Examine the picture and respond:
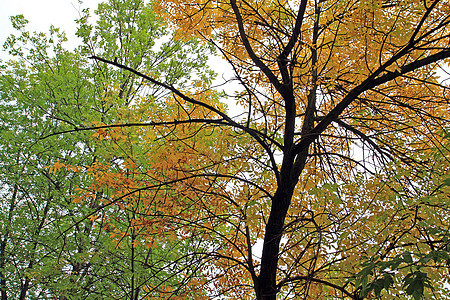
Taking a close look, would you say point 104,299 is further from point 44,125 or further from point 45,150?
point 44,125

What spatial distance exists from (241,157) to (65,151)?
6.19 meters

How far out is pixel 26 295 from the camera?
707 centimetres

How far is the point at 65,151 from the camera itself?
7.70 m

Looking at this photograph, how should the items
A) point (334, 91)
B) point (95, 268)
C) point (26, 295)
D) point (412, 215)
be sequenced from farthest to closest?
point (26, 295), point (95, 268), point (334, 91), point (412, 215)

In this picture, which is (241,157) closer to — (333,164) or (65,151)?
(333,164)

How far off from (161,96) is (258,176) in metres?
5.30

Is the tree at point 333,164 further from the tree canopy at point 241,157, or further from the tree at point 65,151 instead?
the tree at point 65,151

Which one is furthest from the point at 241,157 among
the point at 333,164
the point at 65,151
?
the point at 65,151

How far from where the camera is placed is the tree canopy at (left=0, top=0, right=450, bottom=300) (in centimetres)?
270

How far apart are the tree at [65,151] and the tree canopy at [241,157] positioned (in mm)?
59

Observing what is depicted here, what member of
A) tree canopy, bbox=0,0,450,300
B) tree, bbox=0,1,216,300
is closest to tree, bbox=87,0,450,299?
tree canopy, bbox=0,0,450,300

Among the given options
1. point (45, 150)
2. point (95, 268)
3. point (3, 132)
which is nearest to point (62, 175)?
point (45, 150)

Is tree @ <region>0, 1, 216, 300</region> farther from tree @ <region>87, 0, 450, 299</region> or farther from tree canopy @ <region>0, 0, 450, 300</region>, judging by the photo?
tree @ <region>87, 0, 450, 299</region>

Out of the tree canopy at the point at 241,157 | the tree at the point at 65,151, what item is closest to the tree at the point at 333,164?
the tree canopy at the point at 241,157
